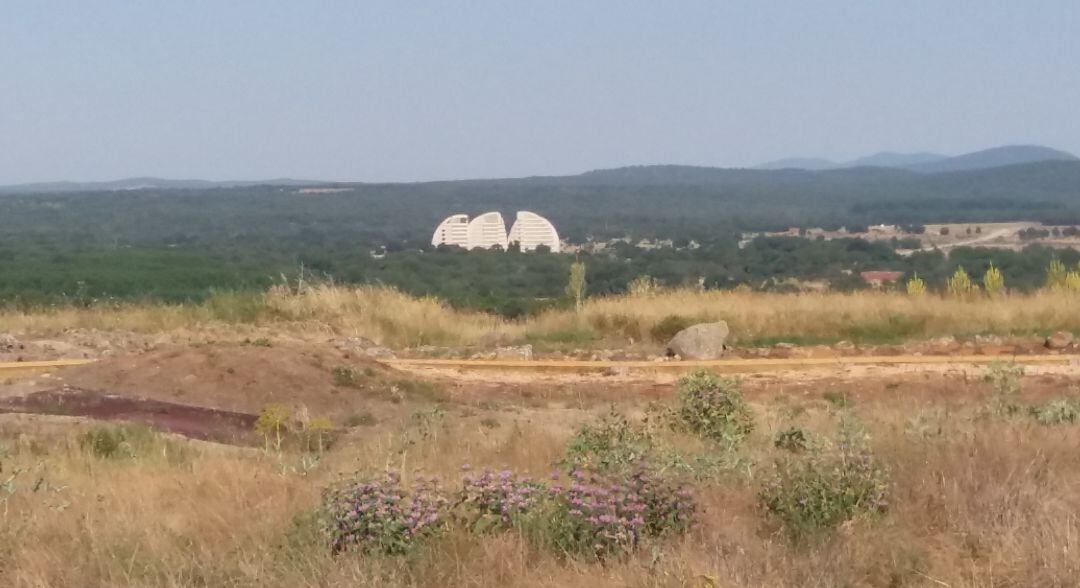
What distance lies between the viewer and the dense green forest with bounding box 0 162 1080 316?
41438 mm

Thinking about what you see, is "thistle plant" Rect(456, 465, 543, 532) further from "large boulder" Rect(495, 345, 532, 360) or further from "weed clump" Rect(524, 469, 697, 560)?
"large boulder" Rect(495, 345, 532, 360)

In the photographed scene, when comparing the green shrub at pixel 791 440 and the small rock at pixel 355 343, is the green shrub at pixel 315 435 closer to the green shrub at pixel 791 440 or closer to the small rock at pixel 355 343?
the green shrub at pixel 791 440

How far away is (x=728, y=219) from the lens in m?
106

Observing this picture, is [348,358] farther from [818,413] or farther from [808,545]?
[808,545]

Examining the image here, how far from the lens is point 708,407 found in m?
10.1

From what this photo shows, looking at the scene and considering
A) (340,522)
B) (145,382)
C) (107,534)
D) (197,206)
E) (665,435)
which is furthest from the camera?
(197,206)

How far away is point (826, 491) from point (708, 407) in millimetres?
4458

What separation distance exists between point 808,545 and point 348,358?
9.96m

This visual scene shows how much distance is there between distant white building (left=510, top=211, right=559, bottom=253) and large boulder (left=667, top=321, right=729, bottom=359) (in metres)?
42.4

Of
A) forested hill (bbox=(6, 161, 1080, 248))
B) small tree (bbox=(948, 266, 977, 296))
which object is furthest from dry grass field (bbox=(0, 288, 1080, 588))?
forested hill (bbox=(6, 161, 1080, 248))

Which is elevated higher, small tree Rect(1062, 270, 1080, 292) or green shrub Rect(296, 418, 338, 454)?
small tree Rect(1062, 270, 1080, 292)

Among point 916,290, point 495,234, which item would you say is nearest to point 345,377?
point 916,290

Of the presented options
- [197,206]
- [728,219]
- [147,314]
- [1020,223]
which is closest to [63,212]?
[197,206]

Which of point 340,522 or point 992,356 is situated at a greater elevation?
point 340,522
